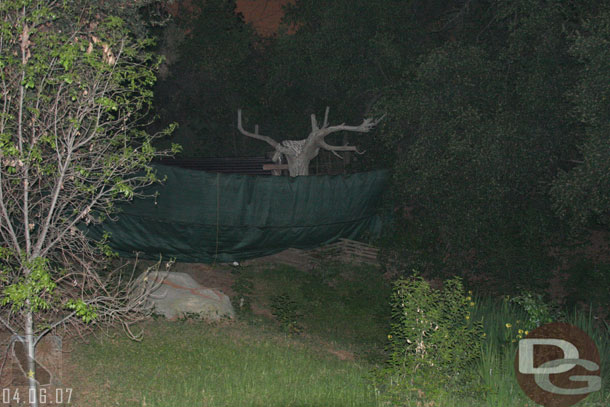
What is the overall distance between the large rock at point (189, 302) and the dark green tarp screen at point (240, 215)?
161cm

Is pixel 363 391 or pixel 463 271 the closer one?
pixel 363 391

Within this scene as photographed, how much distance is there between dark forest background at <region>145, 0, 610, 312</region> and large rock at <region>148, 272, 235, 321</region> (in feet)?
15.3

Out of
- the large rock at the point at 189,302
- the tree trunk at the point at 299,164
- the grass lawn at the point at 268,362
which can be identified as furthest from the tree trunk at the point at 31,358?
the tree trunk at the point at 299,164

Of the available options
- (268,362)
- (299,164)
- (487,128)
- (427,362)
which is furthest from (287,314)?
(299,164)

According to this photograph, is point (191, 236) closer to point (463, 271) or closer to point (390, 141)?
point (390, 141)

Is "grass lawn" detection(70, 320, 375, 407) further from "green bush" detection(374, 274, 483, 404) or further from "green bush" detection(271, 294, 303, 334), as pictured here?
"green bush" detection(271, 294, 303, 334)

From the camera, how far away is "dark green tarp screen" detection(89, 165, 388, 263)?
1377cm

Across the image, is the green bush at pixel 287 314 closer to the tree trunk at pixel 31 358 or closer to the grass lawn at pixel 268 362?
the grass lawn at pixel 268 362

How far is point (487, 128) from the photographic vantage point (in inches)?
458

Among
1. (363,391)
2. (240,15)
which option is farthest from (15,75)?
(240,15)

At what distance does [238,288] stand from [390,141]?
4686 millimetres

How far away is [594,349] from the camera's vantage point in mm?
8656

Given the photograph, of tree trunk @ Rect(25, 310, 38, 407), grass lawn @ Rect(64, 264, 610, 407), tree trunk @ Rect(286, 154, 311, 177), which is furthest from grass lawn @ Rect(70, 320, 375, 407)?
tree trunk @ Rect(286, 154, 311, 177)

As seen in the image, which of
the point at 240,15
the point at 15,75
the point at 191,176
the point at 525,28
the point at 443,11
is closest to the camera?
the point at 15,75
